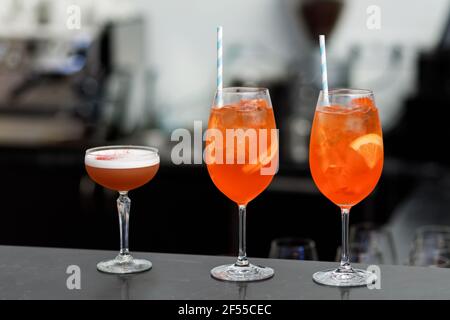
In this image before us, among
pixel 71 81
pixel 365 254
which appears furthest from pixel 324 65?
pixel 71 81

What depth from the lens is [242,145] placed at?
1272mm

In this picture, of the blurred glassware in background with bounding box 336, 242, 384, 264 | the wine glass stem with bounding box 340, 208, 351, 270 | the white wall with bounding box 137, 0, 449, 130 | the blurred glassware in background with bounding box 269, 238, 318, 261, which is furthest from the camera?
the white wall with bounding box 137, 0, 449, 130

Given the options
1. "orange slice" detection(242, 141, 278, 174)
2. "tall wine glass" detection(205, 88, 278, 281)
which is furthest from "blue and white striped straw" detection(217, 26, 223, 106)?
"orange slice" detection(242, 141, 278, 174)

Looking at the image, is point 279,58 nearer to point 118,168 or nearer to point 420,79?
point 420,79

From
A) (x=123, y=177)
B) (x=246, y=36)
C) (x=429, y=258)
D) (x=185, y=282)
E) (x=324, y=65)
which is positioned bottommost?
(x=429, y=258)

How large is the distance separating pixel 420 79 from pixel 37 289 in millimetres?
3780

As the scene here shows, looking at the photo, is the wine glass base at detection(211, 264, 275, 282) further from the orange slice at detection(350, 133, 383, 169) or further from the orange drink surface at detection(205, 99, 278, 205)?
the orange slice at detection(350, 133, 383, 169)

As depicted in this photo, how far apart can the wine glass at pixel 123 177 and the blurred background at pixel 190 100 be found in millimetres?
2142

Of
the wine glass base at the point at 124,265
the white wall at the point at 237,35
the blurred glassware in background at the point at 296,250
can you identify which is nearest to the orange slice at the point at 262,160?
the wine glass base at the point at 124,265

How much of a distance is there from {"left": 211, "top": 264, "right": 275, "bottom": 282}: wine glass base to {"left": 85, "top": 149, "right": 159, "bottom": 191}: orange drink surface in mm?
190

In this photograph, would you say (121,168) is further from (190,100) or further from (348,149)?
(190,100)

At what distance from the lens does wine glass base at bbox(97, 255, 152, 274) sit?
4.04ft

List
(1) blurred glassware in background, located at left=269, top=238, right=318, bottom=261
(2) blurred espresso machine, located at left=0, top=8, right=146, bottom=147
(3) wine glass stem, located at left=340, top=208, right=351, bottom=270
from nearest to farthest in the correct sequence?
(3) wine glass stem, located at left=340, top=208, right=351, bottom=270 < (1) blurred glassware in background, located at left=269, top=238, right=318, bottom=261 < (2) blurred espresso machine, located at left=0, top=8, right=146, bottom=147

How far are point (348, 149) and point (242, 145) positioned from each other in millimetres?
166
